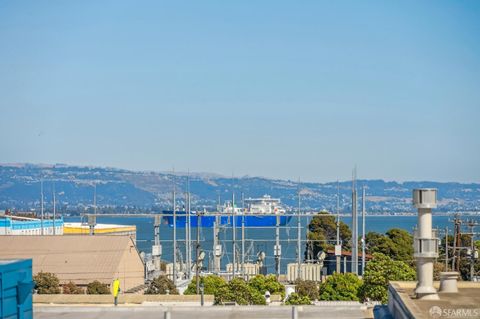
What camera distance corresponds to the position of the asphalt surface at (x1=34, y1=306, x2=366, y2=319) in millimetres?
17781

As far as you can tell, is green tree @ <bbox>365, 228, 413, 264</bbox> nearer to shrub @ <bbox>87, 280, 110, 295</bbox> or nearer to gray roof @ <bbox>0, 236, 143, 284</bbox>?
gray roof @ <bbox>0, 236, 143, 284</bbox>

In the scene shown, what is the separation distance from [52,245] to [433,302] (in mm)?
33743

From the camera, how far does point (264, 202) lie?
629ft

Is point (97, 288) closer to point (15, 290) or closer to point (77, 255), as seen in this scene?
point (77, 255)

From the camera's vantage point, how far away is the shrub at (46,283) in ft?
122

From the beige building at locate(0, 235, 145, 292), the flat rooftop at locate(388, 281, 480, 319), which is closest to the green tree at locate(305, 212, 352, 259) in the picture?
the beige building at locate(0, 235, 145, 292)

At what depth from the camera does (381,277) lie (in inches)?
1309

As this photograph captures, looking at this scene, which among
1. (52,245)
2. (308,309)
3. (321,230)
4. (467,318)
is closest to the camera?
(467,318)

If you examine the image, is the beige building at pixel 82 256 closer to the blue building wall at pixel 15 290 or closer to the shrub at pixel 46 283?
the shrub at pixel 46 283

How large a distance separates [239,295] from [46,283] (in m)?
9.04

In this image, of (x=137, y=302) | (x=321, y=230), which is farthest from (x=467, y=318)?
(x=321, y=230)

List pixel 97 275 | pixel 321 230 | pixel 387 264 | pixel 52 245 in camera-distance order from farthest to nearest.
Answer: pixel 321 230 → pixel 52 245 → pixel 97 275 → pixel 387 264

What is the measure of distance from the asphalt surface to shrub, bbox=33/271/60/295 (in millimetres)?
18640

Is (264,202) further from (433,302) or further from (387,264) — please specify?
(433,302)
